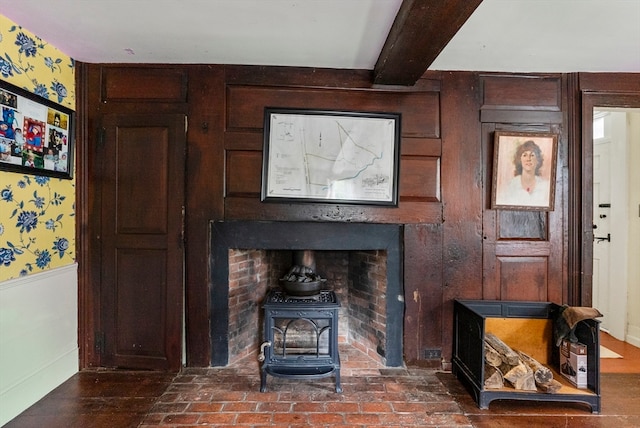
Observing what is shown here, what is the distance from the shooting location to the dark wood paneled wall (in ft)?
7.70

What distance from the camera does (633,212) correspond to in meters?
2.90

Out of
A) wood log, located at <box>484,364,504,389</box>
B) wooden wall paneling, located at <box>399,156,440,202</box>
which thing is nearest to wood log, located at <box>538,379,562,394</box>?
wood log, located at <box>484,364,504,389</box>

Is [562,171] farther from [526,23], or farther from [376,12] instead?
[376,12]

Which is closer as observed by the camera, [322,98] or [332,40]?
[332,40]

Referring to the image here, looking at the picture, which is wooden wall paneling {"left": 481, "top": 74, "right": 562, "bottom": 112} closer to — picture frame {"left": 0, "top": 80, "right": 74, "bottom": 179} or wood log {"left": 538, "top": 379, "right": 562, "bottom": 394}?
wood log {"left": 538, "top": 379, "right": 562, "bottom": 394}

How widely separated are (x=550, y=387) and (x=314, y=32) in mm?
2514

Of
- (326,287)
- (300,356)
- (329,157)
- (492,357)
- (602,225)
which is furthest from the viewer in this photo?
(602,225)

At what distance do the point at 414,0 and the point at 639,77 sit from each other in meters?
2.15

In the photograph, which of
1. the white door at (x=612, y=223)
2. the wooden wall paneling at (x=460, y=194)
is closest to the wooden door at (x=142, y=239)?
the wooden wall paneling at (x=460, y=194)

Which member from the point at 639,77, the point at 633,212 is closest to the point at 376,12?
the point at 639,77

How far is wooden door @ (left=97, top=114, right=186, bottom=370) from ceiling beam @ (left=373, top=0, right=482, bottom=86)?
58.6 inches

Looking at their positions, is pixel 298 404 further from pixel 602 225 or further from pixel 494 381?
pixel 602 225

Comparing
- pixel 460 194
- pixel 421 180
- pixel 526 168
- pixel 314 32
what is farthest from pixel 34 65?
pixel 526 168

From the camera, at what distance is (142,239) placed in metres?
2.34
